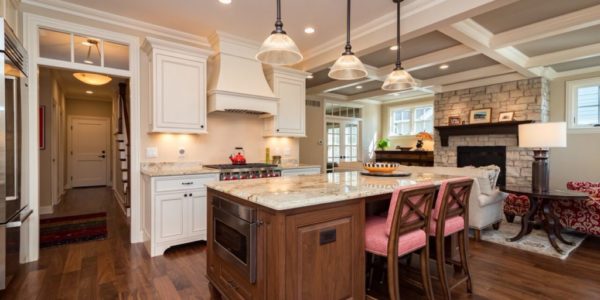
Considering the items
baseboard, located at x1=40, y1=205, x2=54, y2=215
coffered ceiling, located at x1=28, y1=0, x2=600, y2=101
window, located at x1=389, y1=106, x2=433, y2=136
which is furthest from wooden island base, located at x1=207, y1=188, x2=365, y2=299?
window, located at x1=389, y1=106, x2=433, y2=136

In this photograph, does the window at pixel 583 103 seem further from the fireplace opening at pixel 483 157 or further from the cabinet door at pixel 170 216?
the cabinet door at pixel 170 216

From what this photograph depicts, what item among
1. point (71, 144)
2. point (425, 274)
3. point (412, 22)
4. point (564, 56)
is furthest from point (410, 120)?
point (71, 144)

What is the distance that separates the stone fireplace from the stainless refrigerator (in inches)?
296

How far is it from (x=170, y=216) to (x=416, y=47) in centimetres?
429

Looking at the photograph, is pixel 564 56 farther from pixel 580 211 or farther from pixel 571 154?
pixel 580 211

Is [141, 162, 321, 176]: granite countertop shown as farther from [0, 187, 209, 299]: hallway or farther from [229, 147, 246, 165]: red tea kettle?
[0, 187, 209, 299]: hallway

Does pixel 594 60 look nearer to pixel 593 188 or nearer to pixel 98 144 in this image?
pixel 593 188

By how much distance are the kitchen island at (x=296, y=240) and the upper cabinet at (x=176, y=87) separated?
2.00 m

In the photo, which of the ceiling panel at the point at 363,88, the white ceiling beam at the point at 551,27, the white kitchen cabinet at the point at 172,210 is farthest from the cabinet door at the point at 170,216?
the ceiling panel at the point at 363,88

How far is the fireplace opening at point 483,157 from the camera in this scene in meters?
6.21

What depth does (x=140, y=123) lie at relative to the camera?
145 inches

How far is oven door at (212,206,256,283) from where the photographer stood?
170 cm

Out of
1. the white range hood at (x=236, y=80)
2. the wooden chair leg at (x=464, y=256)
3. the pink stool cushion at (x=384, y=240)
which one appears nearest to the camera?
the pink stool cushion at (x=384, y=240)

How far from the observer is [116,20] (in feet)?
11.6
